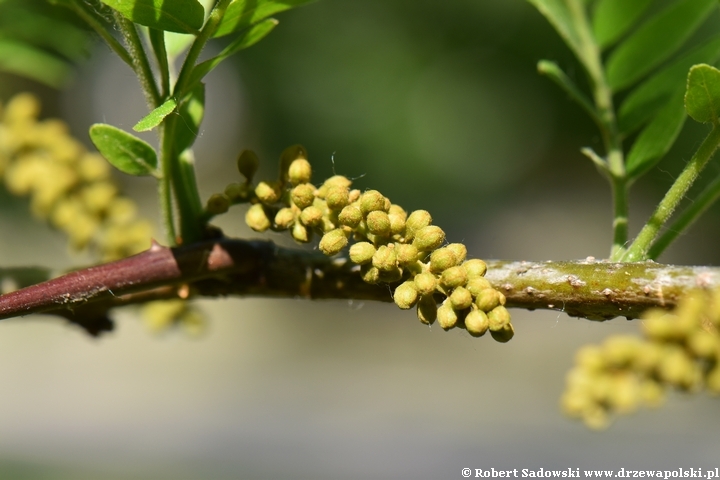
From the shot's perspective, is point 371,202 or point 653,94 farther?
point 653,94

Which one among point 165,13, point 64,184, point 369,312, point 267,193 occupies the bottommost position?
point 267,193

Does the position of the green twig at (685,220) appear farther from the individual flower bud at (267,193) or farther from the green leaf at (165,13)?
the green leaf at (165,13)

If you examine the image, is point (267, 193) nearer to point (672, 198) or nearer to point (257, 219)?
point (257, 219)

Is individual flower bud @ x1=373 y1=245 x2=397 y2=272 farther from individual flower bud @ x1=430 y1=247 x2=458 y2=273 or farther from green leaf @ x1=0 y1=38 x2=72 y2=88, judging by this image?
green leaf @ x1=0 y1=38 x2=72 y2=88

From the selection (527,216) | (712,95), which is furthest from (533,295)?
(527,216)

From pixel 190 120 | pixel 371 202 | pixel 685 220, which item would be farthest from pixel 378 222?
pixel 685 220
